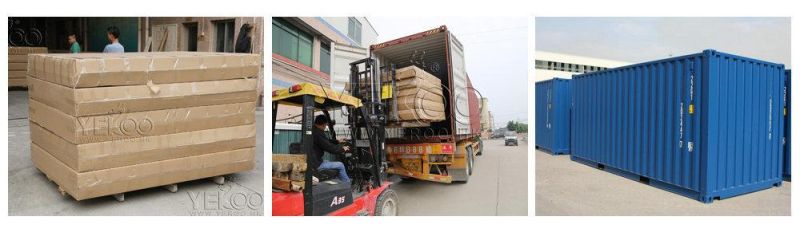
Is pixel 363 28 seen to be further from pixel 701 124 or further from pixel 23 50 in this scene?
pixel 23 50

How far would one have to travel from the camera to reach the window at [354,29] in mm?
4880

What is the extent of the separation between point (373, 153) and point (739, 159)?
5.12m

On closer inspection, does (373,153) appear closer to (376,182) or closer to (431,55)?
(376,182)

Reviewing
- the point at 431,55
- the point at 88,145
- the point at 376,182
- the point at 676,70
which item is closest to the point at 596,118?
the point at 676,70

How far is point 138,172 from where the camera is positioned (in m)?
3.92

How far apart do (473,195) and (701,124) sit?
310 cm

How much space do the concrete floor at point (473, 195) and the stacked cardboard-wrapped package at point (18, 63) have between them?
9.59m

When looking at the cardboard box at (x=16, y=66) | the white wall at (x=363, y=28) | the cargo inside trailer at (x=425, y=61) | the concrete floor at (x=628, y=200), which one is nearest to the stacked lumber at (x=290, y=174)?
the white wall at (x=363, y=28)

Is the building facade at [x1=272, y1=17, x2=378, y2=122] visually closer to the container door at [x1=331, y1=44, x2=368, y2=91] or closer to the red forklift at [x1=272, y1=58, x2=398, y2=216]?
the container door at [x1=331, y1=44, x2=368, y2=91]

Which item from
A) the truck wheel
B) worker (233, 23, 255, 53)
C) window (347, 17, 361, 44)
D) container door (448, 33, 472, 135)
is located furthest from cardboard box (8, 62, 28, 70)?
container door (448, 33, 472, 135)

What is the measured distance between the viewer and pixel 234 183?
186 inches

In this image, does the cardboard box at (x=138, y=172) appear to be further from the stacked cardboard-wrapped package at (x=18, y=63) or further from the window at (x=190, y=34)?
the stacked cardboard-wrapped package at (x=18, y=63)

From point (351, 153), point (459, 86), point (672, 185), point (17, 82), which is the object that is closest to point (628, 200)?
point (672, 185)

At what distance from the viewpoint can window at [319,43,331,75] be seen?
6090 millimetres
